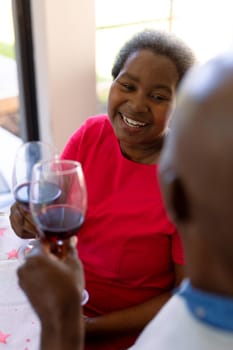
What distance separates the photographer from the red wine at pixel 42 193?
0.92 meters

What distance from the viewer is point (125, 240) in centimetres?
113

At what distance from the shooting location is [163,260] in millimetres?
1122

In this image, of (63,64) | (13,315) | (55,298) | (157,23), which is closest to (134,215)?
(13,315)

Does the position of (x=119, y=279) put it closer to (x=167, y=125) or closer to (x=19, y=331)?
(x=19, y=331)

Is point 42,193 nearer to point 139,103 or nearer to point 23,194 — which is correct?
point 23,194

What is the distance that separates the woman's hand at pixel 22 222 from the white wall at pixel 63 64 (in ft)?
2.88

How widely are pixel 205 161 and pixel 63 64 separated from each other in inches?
59.1

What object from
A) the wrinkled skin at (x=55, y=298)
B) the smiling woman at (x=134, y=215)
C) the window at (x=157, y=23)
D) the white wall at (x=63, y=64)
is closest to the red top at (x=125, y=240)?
the smiling woman at (x=134, y=215)

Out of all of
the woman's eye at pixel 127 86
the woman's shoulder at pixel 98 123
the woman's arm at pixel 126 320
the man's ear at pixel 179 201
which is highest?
the man's ear at pixel 179 201

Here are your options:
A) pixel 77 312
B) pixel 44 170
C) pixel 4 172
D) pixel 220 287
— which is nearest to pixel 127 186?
pixel 44 170

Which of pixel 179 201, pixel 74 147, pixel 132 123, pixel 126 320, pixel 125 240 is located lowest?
pixel 126 320

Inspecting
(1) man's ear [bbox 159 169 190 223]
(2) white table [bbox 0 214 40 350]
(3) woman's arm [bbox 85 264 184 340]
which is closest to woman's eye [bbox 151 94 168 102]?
(3) woman's arm [bbox 85 264 184 340]

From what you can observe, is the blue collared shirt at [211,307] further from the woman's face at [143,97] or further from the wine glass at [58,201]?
the woman's face at [143,97]

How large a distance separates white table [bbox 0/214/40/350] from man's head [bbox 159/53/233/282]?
525 mm
